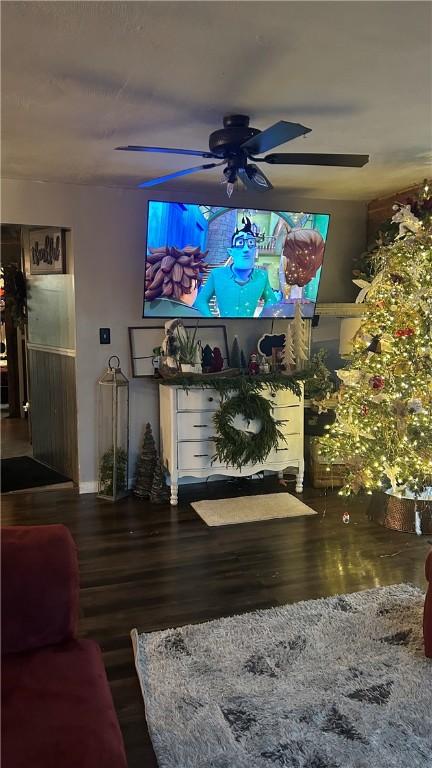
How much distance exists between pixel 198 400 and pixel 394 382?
1.42 metres

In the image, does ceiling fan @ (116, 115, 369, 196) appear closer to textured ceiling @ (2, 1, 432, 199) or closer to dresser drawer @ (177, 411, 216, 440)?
textured ceiling @ (2, 1, 432, 199)

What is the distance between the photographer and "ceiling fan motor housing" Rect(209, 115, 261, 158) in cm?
279

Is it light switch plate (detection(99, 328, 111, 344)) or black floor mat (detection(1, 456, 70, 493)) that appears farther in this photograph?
black floor mat (detection(1, 456, 70, 493))

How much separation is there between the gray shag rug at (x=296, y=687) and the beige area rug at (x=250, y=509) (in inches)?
47.5

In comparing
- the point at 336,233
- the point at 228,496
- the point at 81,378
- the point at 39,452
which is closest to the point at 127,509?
the point at 228,496

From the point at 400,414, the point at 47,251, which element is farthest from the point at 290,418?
the point at 47,251

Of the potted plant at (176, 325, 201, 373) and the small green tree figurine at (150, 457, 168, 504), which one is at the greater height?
the potted plant at (176, 325, 201, 373)

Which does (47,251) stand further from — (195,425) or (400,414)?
(400,414)

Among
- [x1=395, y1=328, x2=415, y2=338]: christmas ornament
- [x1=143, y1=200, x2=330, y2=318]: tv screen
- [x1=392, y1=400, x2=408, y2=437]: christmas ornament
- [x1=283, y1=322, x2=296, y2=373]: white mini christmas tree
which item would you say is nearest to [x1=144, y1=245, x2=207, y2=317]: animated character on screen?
[x1=143, y1=200, x2=330, y2=318]: tv screen

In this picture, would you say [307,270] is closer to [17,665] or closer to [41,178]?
[41,178]

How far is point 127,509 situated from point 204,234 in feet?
6.85

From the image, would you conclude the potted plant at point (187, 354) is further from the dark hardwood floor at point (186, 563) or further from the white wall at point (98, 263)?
the dark hardwood floor at point (186, 563)

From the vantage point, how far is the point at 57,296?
4.88m

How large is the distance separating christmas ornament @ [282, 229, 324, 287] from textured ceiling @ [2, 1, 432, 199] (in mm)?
985
